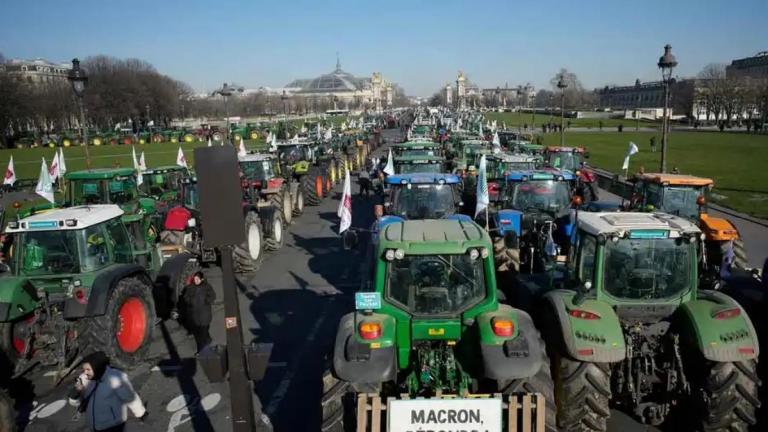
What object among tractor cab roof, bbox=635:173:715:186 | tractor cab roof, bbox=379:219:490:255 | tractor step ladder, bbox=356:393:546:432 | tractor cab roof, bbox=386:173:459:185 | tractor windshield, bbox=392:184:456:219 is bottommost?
tractor step ladder, bbox=356:393:546:432

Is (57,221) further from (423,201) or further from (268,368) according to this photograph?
(423,201)

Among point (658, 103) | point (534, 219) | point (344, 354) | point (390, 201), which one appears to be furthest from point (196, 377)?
point (658, 103)

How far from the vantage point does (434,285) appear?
5.53 metres

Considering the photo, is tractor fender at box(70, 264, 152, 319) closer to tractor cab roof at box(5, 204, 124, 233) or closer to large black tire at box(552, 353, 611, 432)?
tractor cab roof at box(5, 204, 124, 233)

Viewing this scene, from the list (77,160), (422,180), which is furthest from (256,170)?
(77,160)

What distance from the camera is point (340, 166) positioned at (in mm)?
28984

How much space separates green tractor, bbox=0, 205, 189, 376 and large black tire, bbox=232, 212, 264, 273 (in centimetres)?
359

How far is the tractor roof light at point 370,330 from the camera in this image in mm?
5172

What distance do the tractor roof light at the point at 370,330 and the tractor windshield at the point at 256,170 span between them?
40.9 ft

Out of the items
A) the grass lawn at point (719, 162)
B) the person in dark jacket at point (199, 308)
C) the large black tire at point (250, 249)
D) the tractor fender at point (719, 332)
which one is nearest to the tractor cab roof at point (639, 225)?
the tractor fender at point (719, 332)

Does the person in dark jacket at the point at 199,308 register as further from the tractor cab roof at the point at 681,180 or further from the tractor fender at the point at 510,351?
the tractor cab roof at the point at 681,180

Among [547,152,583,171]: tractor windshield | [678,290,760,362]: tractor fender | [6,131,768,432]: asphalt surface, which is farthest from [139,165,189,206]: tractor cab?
[678,290,760,362]: tractor fender

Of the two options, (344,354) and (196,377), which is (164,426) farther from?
(344,354)

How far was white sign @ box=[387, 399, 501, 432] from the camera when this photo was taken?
15.1ft
